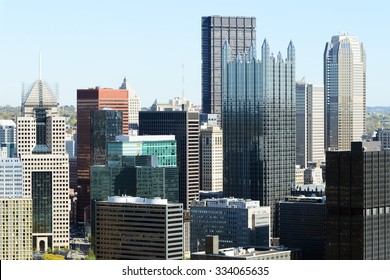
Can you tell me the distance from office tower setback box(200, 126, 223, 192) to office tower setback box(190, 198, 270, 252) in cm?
573

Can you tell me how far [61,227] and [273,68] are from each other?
6522mm

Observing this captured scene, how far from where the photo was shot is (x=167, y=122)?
87.5 feet

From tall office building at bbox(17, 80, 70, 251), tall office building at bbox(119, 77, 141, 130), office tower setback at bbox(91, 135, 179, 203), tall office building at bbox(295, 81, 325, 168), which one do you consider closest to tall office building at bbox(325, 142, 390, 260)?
office tower setback at bbox(91, 135, 179, 203)

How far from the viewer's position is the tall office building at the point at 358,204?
42.6 feet

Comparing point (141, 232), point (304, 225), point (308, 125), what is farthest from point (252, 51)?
point (141, 232)

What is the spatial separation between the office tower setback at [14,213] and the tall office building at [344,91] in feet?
18.2

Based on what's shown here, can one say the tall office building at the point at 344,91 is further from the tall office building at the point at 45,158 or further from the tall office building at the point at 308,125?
the tall office building at the point at 45,158

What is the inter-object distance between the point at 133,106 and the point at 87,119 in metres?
1.43

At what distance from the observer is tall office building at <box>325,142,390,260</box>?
13.0m

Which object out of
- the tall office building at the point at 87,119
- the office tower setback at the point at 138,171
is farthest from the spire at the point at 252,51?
the tall office building at the point at 87,119

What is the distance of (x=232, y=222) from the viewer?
18297mm

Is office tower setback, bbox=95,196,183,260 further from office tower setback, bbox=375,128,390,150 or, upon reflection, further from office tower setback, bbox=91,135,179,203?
office tower setback, bbox=91,135,179,203
